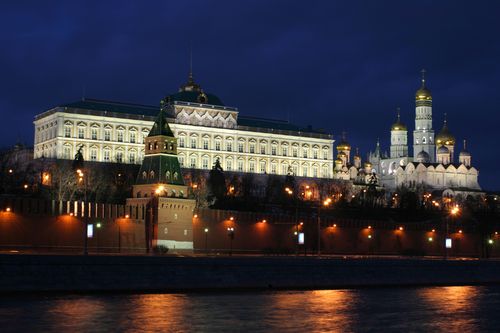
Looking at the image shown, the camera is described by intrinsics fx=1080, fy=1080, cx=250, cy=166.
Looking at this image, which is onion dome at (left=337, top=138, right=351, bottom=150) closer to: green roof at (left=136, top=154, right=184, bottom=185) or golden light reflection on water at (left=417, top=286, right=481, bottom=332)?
green roof at (left=136, top=154, right=184, bottom=185)

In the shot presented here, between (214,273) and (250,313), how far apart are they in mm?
11647

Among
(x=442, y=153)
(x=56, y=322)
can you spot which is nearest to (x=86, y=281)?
(x=56, y=322)

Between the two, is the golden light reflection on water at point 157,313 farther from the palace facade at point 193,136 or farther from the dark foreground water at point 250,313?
the palace facade at point 193,136

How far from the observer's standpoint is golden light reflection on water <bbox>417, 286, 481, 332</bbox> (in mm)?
40281

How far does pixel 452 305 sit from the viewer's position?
49031 millimetres

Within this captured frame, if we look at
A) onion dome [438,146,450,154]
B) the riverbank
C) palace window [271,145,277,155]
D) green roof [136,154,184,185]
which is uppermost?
onion dome [438,146,450,154]

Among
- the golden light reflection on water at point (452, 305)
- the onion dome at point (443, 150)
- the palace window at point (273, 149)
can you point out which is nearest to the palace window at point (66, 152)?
the palace window at point (273, 149)

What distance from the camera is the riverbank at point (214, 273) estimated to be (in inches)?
1871

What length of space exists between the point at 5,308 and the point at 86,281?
26.0 ft

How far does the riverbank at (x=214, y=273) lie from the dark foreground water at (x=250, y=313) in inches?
61.7

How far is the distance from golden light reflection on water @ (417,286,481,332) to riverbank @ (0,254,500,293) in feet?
8.98

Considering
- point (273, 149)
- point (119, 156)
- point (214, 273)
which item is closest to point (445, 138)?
point (273, 149)

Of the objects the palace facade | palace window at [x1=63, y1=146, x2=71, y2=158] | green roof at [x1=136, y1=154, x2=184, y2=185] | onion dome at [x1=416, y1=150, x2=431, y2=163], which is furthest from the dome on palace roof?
green roof at [x1=136, y1=154, x2=184, y2=185]

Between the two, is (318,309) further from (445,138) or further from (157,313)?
(445,138)
